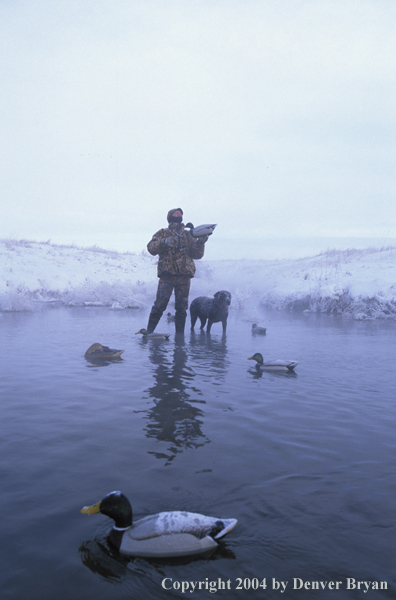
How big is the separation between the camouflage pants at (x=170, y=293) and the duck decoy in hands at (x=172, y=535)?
8273 millimetres

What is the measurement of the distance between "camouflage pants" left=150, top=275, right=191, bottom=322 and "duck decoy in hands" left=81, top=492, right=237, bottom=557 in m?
8.27

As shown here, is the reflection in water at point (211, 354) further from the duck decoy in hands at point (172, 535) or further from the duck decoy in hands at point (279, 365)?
the duck decoy in hands at point (172, 535)

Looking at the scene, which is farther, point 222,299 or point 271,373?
point 222,299

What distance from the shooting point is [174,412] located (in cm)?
454

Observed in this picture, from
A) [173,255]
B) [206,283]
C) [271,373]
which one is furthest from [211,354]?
[206,283]

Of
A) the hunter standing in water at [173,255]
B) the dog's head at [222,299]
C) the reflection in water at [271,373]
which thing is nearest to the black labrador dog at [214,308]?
the dog's head at [222,299]

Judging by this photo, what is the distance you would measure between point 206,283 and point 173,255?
20406mm

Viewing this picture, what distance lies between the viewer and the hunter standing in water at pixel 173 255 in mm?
10625

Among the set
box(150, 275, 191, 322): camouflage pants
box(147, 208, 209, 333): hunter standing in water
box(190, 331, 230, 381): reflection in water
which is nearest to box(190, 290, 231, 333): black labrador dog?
box(190, 331, 230, 381): reflection in water

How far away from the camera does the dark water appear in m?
2.14

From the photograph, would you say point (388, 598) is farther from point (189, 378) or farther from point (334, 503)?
point (189, 378)

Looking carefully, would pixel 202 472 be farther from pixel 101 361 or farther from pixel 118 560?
pixel 101 361

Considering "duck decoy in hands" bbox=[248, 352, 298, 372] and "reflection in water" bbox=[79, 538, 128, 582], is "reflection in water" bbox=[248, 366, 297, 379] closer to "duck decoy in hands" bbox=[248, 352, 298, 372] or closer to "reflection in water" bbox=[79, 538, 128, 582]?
"duck decoy in hands" bbox=[248, 352, 298, 372]

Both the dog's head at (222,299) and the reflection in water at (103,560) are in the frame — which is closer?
the reflection in water at (103,560)
